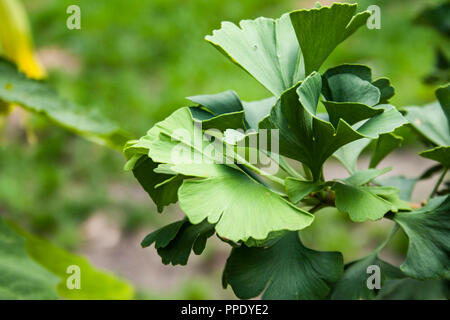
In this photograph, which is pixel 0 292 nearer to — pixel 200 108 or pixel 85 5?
pixel 200 108

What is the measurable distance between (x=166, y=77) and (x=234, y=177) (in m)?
2.23

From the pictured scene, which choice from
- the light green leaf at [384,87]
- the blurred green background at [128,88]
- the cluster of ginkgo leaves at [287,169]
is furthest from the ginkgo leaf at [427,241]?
the blurred green background at [128,88]

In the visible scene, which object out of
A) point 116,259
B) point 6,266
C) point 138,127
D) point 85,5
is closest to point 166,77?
point 138,127

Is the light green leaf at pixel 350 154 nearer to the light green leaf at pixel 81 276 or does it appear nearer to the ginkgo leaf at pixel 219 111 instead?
the ginkgo leaf at pixel 219 111

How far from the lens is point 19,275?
60 centimetres

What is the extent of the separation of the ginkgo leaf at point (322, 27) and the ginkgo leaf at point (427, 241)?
15cm

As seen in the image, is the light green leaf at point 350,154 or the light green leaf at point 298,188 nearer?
the light green leaf at point 298,188

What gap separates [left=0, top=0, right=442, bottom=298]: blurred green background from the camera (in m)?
1.94

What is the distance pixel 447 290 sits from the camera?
1.75 ft

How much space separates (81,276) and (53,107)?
227 millimetres

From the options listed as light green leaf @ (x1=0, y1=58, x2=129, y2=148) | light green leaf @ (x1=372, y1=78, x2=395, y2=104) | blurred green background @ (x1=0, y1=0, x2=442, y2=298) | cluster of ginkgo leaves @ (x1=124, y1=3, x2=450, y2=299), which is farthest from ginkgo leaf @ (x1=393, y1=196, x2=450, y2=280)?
blurred green background @ (x1=0, y1=0, x2=442, y2=298)

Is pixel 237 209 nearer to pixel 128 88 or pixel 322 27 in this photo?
pixel 322 27

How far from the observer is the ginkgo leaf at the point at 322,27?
405mm

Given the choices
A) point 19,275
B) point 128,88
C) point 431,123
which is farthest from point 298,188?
point 128,88
